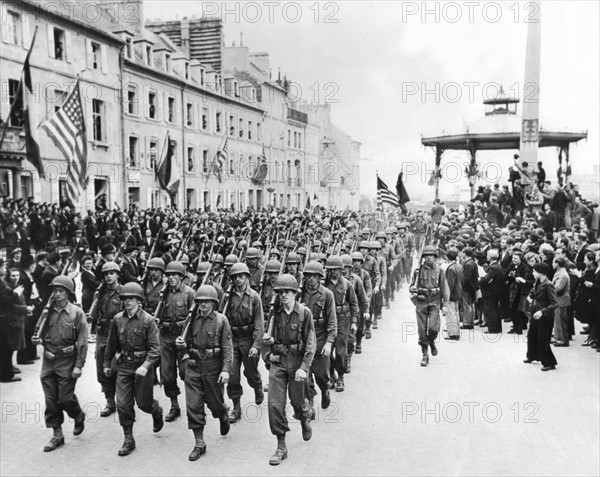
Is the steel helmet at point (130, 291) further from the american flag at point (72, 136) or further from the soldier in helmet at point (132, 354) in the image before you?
the american flag at point (72, 136)

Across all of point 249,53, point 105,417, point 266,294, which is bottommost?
point 105,417

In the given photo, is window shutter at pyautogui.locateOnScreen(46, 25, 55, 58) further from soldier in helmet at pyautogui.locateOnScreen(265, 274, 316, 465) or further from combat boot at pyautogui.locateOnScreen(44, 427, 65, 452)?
soldier in helmet at pyautogui.locateOnScreen(265, 274, 316, 465)

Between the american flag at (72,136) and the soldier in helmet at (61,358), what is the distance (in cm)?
784

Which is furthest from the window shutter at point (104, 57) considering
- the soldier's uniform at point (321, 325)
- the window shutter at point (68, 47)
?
the soldier's uniform at point (321, 325)

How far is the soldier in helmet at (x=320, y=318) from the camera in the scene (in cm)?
810

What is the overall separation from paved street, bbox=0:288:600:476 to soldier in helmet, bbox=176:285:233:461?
600mm

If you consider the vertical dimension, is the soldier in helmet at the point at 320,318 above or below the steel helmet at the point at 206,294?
below

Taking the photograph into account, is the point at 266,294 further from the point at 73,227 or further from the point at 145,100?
the point at 145,100

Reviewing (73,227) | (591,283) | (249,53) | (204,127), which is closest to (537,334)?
(591,283)

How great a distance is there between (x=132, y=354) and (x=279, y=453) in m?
2.05

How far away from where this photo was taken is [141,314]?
285 inches

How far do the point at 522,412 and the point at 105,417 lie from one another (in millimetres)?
5655

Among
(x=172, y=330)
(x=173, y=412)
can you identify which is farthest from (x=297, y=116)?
(x=173, y=412)

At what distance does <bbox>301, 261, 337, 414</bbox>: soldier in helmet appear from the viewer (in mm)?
8102
